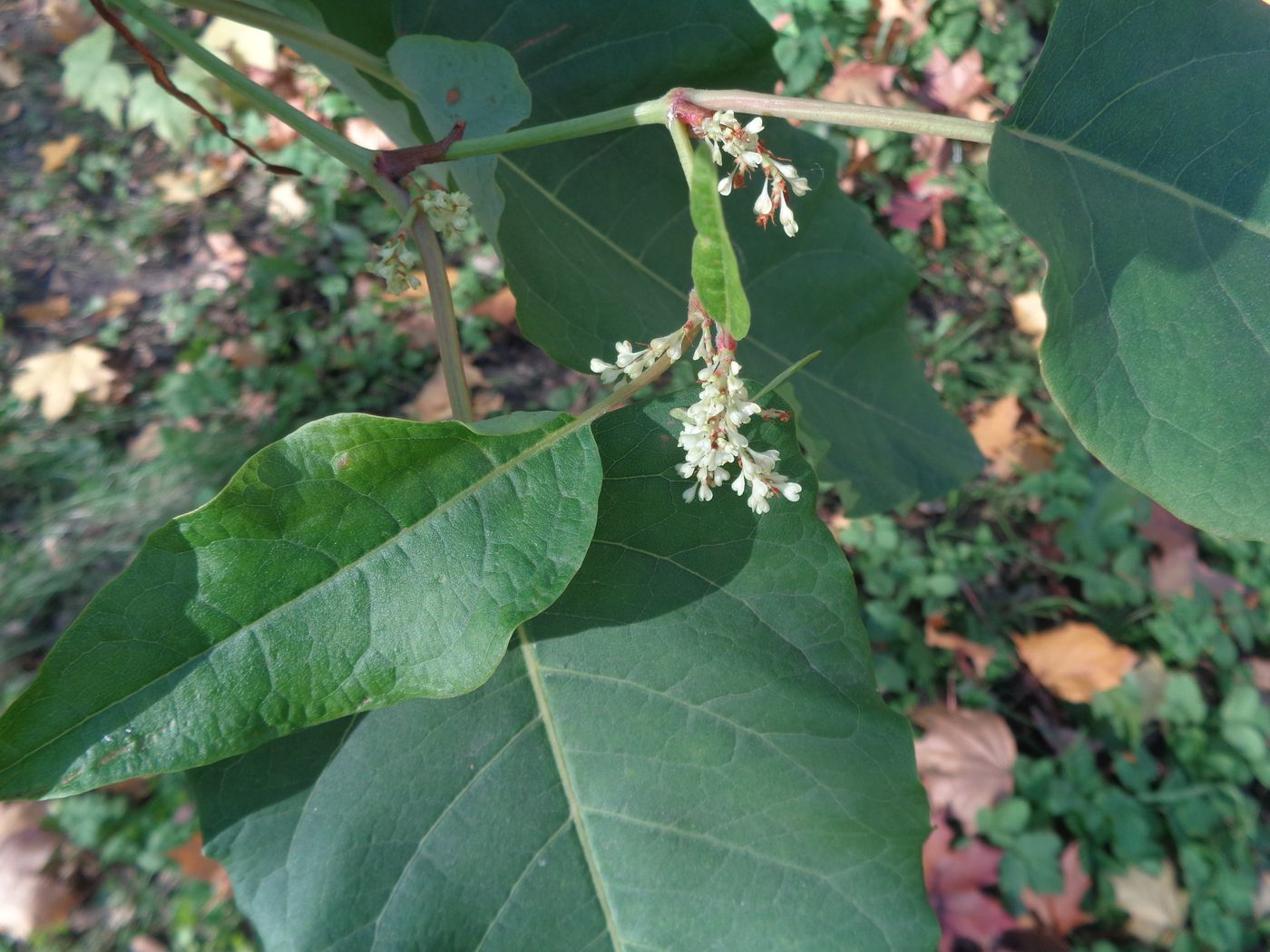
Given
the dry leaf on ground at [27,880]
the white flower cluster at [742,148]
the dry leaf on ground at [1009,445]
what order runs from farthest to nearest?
the dry leaf on ground at [1009,445] < the dry leaf on ground at [27,880] < the white flower cluster at [742,148]

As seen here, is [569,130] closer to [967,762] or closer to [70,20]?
[967,762]

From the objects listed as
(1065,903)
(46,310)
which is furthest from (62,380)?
(1065,903)

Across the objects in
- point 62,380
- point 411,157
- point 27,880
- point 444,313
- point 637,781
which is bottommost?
point 27,880

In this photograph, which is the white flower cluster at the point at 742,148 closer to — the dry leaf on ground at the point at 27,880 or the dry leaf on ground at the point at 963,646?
the dry leaf on ground at the point at 963,646

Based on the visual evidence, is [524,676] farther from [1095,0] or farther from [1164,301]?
[1095,0]

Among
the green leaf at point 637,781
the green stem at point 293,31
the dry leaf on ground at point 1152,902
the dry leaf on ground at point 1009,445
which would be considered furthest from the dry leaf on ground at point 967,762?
the green stem at point 293,31

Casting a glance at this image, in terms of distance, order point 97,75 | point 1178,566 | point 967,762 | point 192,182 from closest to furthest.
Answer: point 967,762
point 1178,566
point 97,75
point 192,182
